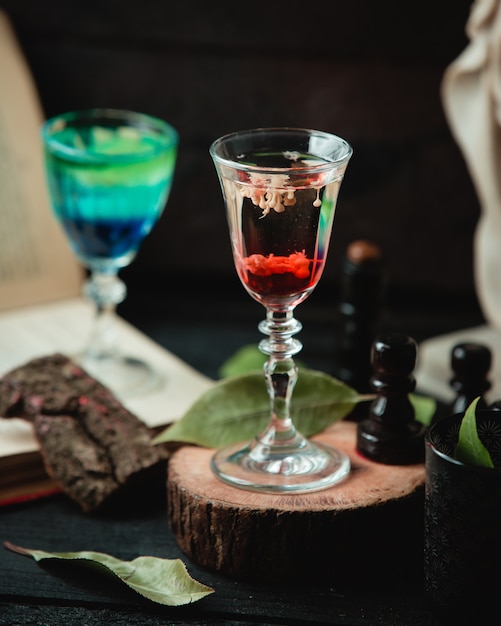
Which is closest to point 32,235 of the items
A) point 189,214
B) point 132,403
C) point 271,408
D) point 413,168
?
point 189,214

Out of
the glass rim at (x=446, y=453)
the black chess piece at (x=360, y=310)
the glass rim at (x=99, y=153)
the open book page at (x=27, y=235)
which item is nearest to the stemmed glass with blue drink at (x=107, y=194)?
the glass rim at (x=99, y=153)

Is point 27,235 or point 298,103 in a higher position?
point 298,103

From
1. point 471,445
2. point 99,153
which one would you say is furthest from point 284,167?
point 99,153

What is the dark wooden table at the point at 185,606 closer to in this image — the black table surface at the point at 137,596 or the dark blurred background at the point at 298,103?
the black table surface at the point at 137,596

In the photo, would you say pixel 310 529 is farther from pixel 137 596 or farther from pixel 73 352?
pixel 73 352

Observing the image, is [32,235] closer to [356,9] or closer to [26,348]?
[26,348]
